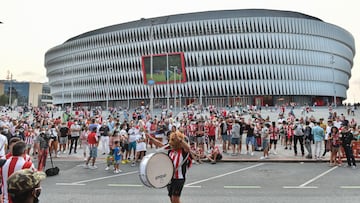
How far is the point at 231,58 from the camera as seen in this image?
78.8m

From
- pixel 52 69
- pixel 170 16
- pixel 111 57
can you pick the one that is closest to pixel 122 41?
pixel 111 57

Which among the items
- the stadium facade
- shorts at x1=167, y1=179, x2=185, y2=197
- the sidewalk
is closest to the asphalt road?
the sidewalk

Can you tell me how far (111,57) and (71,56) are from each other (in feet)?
59.2

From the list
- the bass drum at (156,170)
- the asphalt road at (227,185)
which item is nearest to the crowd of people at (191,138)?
the asphalt road at (227,185)

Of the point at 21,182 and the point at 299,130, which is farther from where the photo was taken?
the point at 299,130

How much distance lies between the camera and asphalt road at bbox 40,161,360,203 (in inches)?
323

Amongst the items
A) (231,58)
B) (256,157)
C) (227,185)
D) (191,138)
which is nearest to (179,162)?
(227,185)

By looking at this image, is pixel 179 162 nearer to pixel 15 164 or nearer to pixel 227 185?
pixel 15 164

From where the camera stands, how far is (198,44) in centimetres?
7950

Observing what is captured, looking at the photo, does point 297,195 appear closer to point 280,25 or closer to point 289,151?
point 289,151

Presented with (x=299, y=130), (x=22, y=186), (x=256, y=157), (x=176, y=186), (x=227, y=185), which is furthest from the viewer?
(x=299, y=130)

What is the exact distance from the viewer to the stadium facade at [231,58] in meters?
77.8

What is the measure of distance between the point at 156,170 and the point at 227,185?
513 cm

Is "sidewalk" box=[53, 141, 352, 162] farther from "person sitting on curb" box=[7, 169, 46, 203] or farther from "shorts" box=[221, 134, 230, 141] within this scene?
"person sitting on curb" box=[7, 169, 46, 203]
